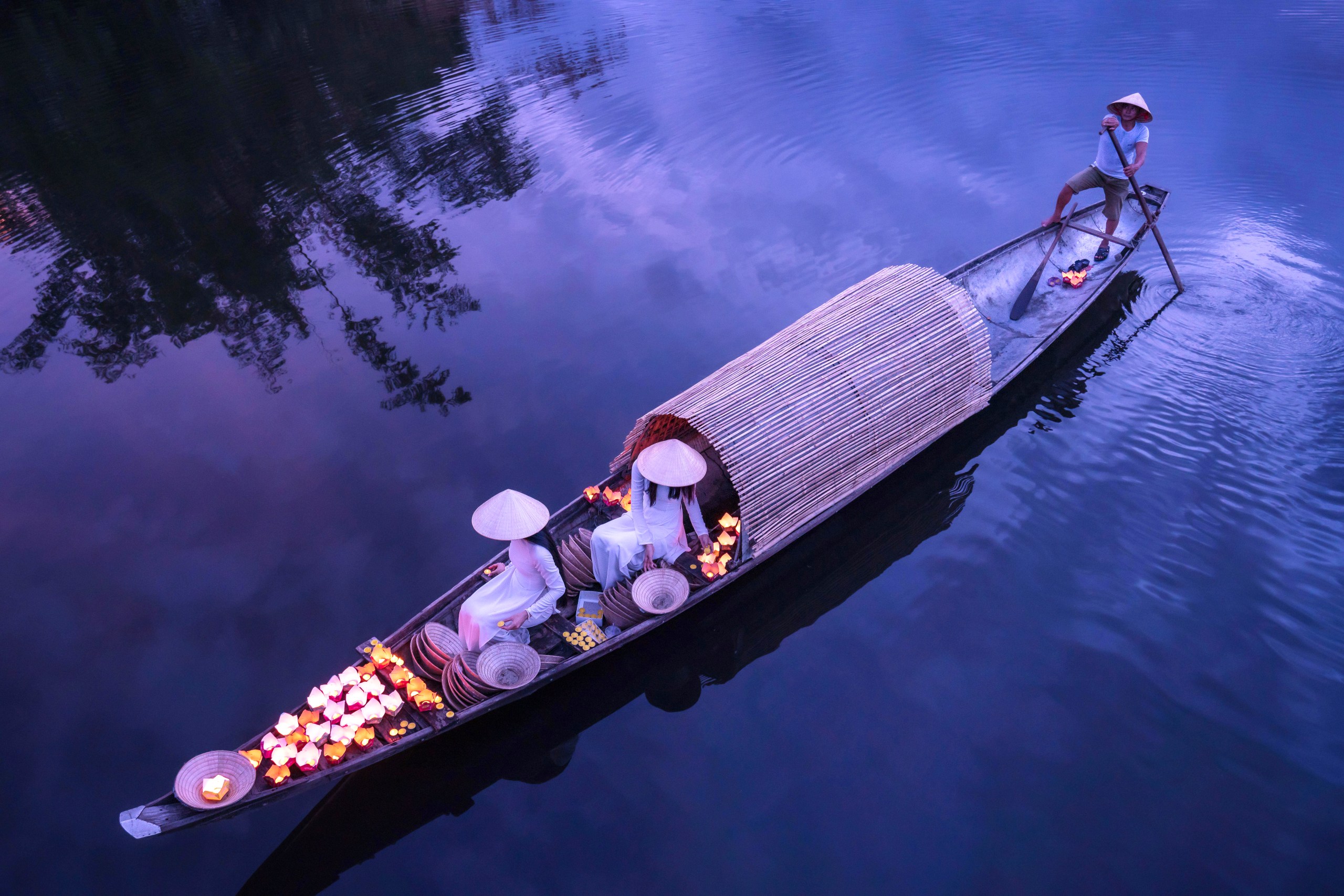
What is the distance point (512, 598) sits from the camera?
4.61 meters

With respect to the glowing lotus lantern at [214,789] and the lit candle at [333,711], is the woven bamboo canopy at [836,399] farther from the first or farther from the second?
the glowing lotus lantern at [214,789]

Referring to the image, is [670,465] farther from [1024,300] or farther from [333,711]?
[1024,300]

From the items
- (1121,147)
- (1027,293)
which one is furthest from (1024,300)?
(1121,147)

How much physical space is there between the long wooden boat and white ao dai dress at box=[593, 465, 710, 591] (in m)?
0.21

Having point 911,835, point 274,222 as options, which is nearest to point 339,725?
point 911,835

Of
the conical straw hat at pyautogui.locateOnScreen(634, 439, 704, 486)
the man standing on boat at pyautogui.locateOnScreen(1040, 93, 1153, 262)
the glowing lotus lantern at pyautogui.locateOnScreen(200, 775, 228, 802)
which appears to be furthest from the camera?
the man standing on boat at pyautogui.locateOnScreen(1040, 93, 1153, 262)

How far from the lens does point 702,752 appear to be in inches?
188

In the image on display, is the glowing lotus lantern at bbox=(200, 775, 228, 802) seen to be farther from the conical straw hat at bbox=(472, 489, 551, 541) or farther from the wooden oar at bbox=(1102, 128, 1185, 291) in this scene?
the wooden oar at bbox=(1102, 128, 1185, 291)

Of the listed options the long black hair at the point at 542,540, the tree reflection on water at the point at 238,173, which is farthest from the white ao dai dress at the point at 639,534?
the tree reflection on water at the point at 238,173

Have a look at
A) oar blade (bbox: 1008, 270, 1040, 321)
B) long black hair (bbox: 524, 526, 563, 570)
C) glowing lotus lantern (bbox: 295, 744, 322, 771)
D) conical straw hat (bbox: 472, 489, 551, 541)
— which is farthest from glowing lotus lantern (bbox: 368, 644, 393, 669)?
oar blade (bbox: 1008, 270, 1040, 321)

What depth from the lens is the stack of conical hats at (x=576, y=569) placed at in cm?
512

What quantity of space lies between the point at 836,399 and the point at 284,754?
400 cm

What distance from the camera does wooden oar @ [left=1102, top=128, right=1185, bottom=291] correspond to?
726cm

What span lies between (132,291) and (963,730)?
9.99 metres
